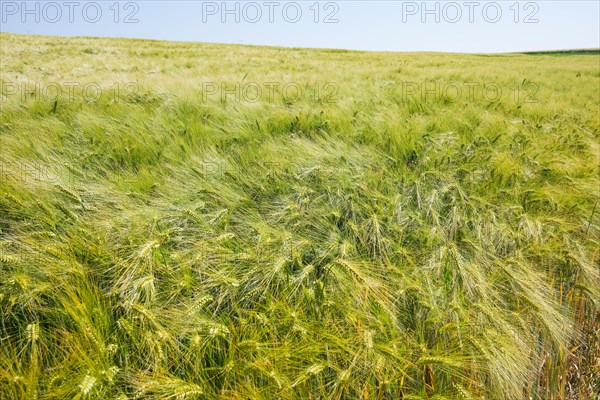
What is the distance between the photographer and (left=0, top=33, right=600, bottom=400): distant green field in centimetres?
105

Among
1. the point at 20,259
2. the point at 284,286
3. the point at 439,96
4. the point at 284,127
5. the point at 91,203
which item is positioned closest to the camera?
the point at 20,259

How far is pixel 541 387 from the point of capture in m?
1.24

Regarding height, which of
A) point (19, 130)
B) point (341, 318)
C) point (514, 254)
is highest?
point (19, 130)

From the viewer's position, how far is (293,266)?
1.48m

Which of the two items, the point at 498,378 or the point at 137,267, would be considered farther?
the point at 137,267

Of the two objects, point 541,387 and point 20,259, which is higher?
point 20,259

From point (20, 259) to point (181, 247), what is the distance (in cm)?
57

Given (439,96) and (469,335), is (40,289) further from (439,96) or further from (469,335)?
(439,96)

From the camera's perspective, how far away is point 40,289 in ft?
3.56

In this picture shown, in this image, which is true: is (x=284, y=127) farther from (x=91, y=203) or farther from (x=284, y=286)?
(x=284, y=286)

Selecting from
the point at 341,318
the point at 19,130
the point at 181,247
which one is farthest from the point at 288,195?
the point at 19,130

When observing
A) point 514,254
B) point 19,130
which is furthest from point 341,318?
point 19,130

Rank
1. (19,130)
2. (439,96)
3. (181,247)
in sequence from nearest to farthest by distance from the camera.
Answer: (181,247) → (19,130) → (439,96)

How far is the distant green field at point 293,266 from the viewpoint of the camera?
105 centimetres
